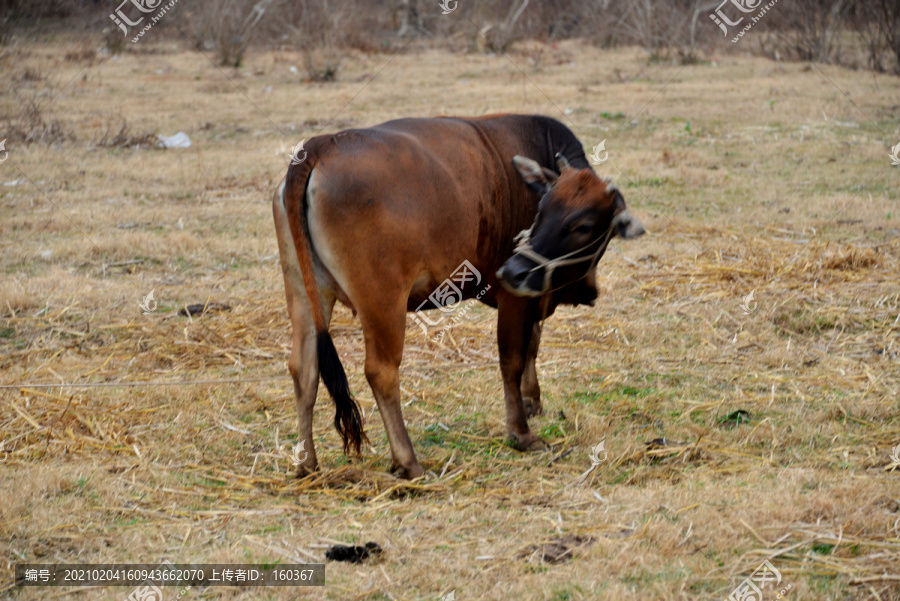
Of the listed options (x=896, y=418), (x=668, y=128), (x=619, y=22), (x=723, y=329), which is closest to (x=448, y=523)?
(x=896, y=418)

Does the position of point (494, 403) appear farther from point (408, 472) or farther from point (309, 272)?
point (309, 272)

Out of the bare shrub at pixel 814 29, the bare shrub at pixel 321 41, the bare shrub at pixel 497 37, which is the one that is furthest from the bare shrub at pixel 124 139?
the bare shrub at pixel 814 29

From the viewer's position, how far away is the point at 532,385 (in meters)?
5.24

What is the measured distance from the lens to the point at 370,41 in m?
25.3

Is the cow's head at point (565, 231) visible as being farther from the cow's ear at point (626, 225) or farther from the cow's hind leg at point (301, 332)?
the cow's hind leg at point (301, 332)

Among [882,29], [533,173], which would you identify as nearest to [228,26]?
[882,29]

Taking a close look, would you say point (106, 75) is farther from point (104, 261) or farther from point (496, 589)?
point (496, 589)

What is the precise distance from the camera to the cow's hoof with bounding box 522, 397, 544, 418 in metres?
5.28

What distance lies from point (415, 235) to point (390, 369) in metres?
0.65

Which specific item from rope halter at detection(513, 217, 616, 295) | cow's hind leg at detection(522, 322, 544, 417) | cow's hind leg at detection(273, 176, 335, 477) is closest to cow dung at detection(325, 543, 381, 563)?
cow's hind leg at detection(273, 176, 335, 477)

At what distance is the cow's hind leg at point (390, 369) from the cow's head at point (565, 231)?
0.56 metres

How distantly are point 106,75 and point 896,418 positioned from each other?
1985 centimetres

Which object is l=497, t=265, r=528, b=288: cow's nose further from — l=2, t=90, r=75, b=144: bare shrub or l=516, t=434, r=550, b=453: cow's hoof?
l=2, t=90, r=75, b=144: bare shrub

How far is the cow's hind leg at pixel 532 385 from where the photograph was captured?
5230 millimetres
